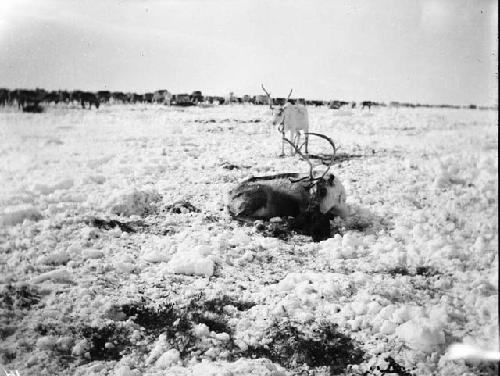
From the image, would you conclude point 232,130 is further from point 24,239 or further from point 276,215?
point 24,239

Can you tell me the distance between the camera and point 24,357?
2.79m

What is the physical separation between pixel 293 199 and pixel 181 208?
167cm

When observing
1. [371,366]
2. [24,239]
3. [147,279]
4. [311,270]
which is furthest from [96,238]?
[371,366]

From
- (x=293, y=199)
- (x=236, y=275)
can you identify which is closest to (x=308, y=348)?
(x=236, y=275)

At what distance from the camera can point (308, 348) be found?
2.92 meters

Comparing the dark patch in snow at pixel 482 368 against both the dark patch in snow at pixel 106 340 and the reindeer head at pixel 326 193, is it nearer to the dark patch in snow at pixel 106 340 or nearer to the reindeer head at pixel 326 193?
the dark patch in snow at pixel 106 340

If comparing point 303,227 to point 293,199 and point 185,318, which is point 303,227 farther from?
point 185,318

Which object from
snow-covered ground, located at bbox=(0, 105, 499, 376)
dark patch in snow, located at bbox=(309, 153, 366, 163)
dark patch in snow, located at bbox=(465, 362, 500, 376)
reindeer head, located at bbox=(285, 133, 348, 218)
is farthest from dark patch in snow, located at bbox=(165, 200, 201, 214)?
dark patch in snow, located at bbox=(309, 153, 366, 163)

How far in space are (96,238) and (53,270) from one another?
2.90 ft

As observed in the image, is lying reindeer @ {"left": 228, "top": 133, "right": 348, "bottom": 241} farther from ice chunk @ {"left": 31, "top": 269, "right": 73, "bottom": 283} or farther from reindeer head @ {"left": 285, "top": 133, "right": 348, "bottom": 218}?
ice chunk @ {"left": 31, "top": 269, "right": 73, "bottom": 283}

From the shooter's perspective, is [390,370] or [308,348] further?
[308,348]

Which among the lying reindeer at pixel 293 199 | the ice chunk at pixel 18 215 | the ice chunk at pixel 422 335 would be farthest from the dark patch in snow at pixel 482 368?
the ice chunk at pixel 18 215

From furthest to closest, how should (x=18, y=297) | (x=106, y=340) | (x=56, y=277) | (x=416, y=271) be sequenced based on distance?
(x=416, y=271)
(x=56, y=277)
(x=18, y=297)
(x=106, y=340)

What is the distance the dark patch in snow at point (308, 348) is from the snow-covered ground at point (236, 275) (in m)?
0.01
